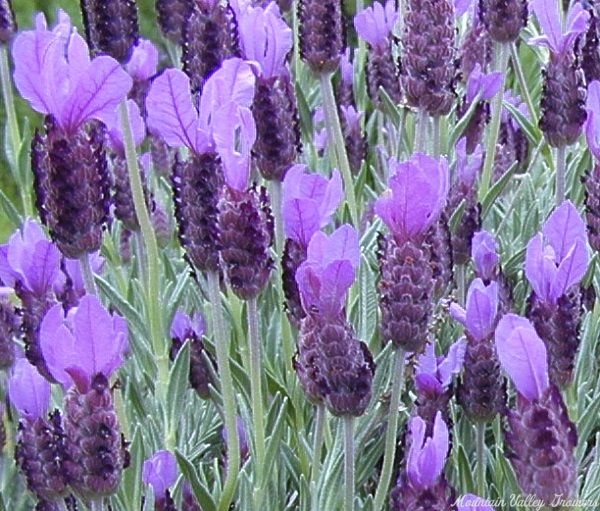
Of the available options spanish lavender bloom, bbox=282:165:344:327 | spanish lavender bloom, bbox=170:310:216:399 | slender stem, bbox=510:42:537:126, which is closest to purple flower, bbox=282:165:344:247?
spanish lavender bloom, bbox=282:165:344:327

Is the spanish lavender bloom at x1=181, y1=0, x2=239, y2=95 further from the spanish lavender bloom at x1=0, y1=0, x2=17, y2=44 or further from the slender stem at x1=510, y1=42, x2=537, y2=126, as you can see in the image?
the slender stem at x1=510, y1=42, x2=537, y2=126

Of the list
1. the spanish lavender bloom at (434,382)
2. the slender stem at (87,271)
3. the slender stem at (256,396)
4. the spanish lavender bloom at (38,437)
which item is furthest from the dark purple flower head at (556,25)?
the spanish lavender bloom at (38,437)

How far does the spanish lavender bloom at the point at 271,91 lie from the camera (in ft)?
4.08

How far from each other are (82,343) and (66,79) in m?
0.27

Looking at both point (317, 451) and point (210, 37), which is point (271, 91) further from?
point (317, 451)

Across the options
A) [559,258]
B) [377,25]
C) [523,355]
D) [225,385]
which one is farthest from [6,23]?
[523,355]

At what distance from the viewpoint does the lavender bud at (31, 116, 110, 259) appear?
111cm

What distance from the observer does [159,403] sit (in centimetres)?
147

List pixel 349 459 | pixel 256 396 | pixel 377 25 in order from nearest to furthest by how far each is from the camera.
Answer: pixel 349 459, pixel 256 396, pixel 377 25

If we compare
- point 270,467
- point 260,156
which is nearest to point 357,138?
point 260,156

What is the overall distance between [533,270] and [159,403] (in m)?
0.64

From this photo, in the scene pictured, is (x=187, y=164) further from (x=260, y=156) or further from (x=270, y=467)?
(x=270, y=467)

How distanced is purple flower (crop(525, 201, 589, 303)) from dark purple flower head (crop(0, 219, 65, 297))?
1.74ft

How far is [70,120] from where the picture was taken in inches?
43.4
